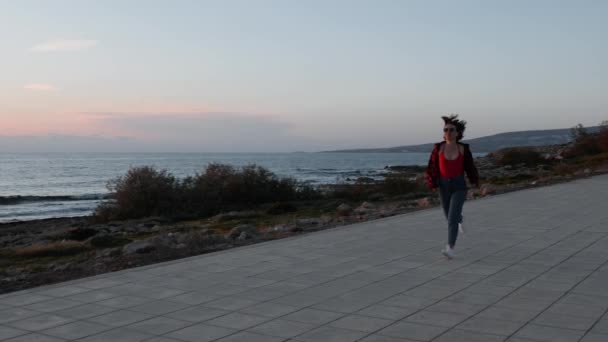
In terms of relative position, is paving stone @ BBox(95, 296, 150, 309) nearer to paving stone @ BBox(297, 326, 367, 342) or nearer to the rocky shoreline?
the rocky shoreline

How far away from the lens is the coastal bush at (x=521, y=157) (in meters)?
54.5

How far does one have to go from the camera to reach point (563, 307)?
5.76m

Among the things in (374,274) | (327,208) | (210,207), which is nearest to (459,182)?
(374,274)

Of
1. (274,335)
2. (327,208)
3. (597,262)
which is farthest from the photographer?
(327,208)

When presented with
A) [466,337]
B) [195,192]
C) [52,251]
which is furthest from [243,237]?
[195,192]

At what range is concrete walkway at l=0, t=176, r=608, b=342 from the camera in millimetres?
5094

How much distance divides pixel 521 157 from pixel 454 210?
51.7 meters

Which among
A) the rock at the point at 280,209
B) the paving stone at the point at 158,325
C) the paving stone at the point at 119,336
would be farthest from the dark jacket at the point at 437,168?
the rock at the point at 280,209

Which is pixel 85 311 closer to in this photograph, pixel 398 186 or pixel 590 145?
pixel 398 186

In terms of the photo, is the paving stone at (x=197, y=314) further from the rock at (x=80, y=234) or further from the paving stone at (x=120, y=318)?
the rock at (x=80, y=234)

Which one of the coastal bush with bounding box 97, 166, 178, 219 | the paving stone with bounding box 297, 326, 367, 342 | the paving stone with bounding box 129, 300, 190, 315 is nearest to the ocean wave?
the coastal bush with bounding box 97, 166, 178, 219

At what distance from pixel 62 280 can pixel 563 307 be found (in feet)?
17.7

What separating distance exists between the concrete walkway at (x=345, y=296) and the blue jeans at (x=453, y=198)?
0.47 meters

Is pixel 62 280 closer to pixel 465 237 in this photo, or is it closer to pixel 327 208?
pixel 465 237
